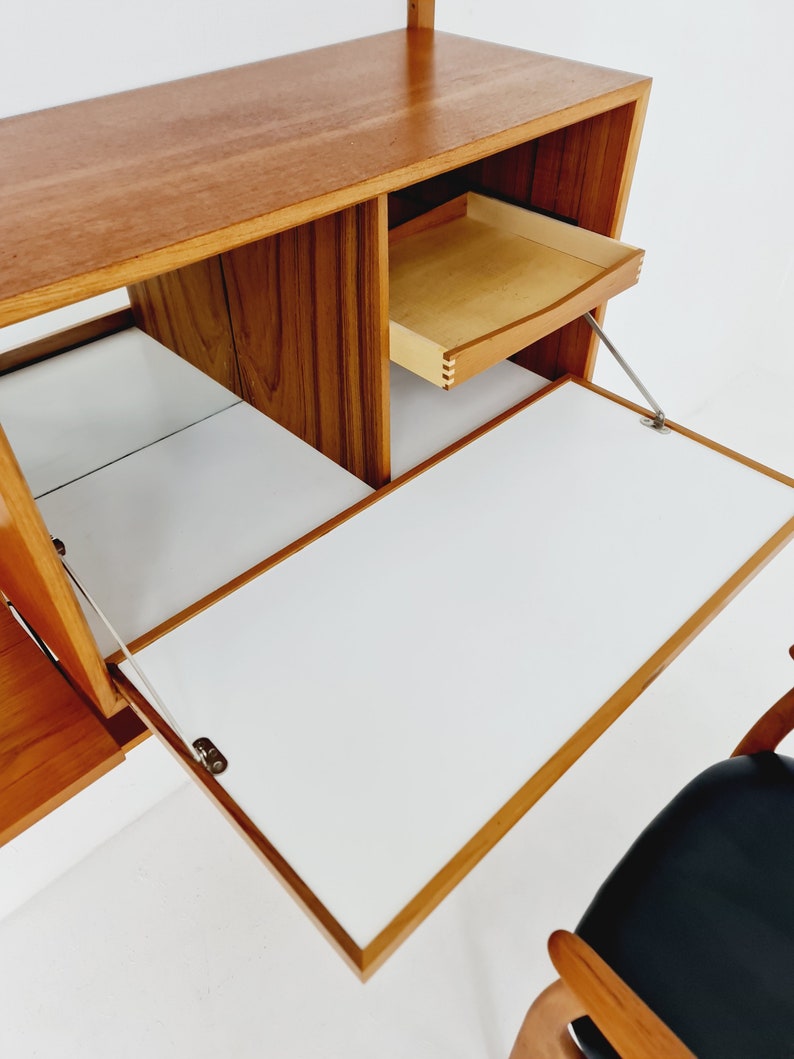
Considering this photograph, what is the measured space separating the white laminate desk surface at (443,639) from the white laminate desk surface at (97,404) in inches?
12.5

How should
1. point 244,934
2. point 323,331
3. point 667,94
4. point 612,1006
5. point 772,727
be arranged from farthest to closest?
1. point 667,94
2. point 244,934
3. point 772,727
4. point 323,331
5. point 612,1006

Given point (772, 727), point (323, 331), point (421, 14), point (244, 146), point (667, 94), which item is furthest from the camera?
point (667, 94)

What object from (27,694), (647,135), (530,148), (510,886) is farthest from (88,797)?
(647,135)

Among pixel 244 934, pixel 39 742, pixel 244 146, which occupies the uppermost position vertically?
pixel 244 146

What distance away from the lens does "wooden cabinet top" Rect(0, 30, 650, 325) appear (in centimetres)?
56

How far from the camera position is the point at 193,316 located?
3.26ft

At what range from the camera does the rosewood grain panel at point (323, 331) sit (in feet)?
2.52

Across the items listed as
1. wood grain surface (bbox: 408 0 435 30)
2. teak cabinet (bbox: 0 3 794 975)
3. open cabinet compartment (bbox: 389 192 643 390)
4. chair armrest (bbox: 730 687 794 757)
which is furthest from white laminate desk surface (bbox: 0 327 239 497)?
chair armrest (bbox: 730 687 794 757)

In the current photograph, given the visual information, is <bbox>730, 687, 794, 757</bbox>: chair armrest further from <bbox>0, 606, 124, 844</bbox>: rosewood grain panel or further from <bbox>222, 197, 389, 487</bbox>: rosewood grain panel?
<bbox>0, 606, 124, 844</bbox>: rosewood grain panel

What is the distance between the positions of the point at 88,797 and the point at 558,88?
136 centimetres

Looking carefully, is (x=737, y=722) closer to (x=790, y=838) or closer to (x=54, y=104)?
(x=790, y=838)

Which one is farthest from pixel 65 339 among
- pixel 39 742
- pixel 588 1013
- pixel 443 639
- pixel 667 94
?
pixel 667 94

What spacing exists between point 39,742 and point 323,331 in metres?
0.53

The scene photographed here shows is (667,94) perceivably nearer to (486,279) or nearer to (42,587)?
(486,279)
